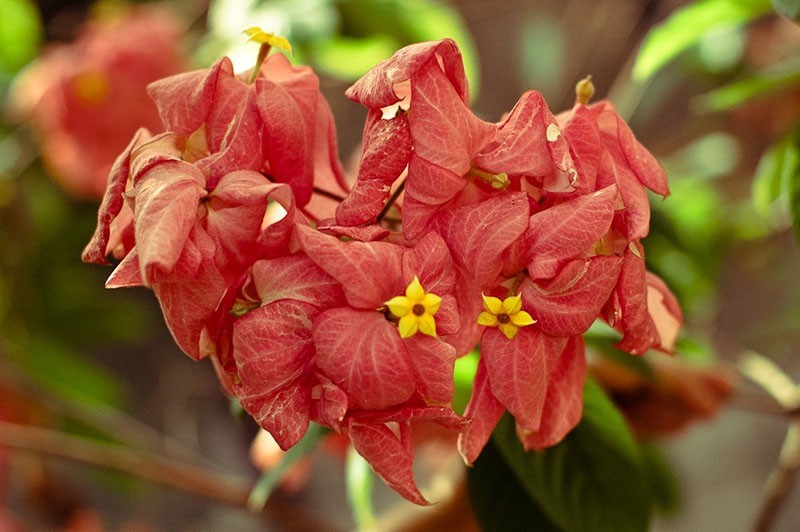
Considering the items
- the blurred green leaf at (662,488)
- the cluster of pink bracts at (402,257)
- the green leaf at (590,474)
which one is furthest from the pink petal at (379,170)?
the blurred green leaf at (662,488)

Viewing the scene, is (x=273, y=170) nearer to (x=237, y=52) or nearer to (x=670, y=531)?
(x=237, y=52)

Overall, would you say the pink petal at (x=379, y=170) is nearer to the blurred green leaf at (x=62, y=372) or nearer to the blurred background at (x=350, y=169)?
the blurred background at (x=350, y=169)

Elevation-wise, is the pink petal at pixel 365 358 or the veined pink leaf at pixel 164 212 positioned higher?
the veined pink leaf at pixel 164 212

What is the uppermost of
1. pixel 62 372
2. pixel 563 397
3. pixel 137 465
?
pixel 563 397

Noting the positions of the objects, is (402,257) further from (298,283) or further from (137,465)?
(137,465)

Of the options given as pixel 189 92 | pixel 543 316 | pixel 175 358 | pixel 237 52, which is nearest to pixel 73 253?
pixel 175 358

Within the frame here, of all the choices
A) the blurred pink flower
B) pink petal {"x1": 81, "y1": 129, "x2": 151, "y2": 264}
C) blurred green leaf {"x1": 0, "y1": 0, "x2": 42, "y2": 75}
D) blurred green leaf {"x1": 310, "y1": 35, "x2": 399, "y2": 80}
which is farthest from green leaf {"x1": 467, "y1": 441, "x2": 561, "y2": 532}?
blurred green leaf {"x1": 0, "y1": 0, "x2": 42, "y2": 75}

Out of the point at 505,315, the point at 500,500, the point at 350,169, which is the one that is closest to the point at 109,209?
the point at 505,315
